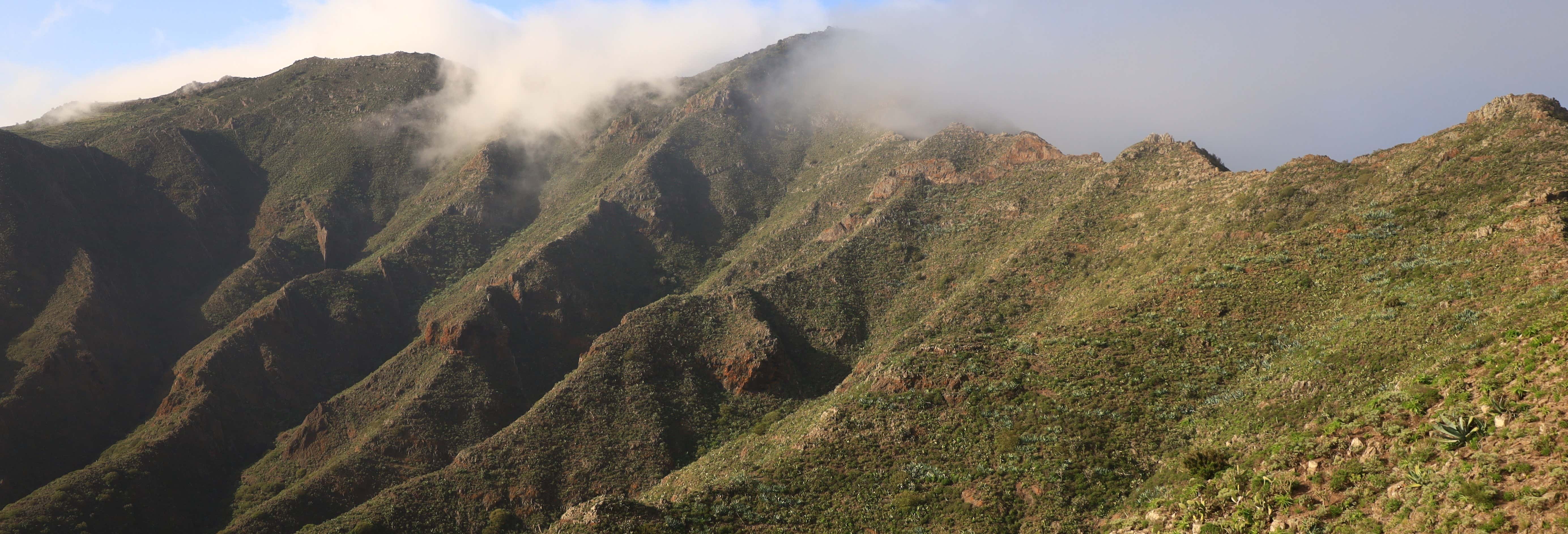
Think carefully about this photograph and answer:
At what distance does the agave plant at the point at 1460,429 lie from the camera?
2162 centimetres

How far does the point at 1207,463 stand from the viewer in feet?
97.5

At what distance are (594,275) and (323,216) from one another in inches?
1874

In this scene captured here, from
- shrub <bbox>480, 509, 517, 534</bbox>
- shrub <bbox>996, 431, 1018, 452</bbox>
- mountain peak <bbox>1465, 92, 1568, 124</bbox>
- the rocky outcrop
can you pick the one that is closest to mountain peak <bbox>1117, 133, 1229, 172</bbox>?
the rocky outcrop

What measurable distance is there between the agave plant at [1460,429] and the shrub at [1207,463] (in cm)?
760

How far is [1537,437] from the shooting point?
778 inches

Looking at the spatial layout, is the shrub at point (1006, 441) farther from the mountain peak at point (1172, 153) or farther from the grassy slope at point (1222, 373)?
the mountain peak at point (1172, 153)

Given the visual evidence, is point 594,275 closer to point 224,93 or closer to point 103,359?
point 103,359

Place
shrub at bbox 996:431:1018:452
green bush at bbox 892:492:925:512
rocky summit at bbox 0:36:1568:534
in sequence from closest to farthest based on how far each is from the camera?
rocky summit at bbox 0:36:1568:534, green bush at bbox 892:492:925:512, shrub at bbox 996:431:1018:452

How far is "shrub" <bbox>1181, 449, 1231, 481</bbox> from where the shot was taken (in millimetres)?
29359

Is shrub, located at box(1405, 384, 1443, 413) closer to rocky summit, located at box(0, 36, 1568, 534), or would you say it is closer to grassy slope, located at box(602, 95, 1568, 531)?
grassy slope, located at box(602, 95, 1568, 531)

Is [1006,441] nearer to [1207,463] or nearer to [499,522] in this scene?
[1207,463]

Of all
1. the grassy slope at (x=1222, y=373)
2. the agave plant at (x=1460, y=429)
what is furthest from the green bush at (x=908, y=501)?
the agave plant at (x=1460, y=429)

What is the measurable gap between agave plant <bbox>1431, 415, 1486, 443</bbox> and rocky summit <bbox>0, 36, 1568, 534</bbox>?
10cm

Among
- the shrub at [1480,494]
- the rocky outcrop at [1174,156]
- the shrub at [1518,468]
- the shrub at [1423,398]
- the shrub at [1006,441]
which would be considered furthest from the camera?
the rocky outcrop at [1174,156]
